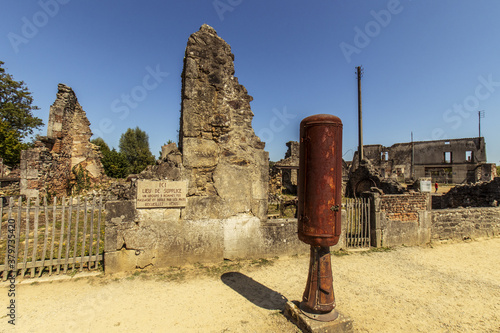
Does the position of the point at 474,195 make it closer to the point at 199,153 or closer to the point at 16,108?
the point at 199,153

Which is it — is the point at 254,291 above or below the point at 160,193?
below

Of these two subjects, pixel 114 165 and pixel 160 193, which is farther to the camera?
pixel 114 165

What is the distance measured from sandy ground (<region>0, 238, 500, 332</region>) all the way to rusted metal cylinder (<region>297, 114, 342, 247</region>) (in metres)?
1.24

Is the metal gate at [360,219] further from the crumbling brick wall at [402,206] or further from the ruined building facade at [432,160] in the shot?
the ruined building facade at [432,160]

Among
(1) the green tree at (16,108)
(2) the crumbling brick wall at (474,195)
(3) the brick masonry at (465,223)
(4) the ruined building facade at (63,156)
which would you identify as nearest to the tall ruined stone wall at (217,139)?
(3) the brick masonry at (465,223)

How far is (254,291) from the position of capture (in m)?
4.04

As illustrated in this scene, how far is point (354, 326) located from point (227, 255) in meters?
2.79

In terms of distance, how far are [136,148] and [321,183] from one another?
146 feet

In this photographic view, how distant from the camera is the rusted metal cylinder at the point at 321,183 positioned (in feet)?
9.64

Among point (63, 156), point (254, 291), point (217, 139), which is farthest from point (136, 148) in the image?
point (254, 291)

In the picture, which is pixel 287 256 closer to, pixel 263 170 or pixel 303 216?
pixel 263 170

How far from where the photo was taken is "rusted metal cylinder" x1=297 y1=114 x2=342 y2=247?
9.64 ft

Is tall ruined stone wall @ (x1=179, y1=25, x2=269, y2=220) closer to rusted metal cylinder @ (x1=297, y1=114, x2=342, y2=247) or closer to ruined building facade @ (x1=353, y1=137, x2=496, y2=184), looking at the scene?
rusted metal cylinder @ (x1=297, y1=114, x2=342, y2=247)

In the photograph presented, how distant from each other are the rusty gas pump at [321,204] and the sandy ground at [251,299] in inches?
20.7
